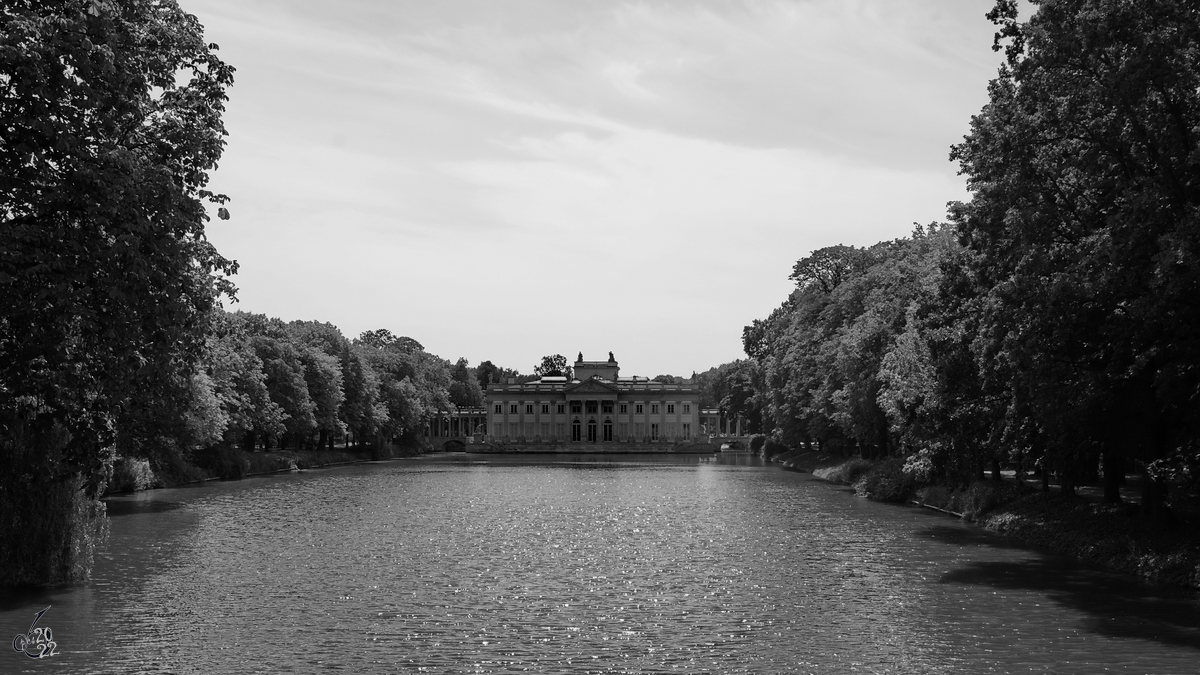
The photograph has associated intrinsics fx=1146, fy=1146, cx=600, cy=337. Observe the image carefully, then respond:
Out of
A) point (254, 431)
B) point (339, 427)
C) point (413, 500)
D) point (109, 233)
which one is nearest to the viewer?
point (109, 233)

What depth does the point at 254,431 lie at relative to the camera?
3162 inches

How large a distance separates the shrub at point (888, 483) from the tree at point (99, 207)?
3836cm

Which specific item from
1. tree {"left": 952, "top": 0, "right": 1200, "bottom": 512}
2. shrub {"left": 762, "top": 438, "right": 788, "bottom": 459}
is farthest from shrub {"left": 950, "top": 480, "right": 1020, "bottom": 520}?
shrub {"left": 762, "top": 438, "right": 788, "bottom": 459}

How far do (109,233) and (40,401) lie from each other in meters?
5.05

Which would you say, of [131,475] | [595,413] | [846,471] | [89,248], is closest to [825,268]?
[846,471]

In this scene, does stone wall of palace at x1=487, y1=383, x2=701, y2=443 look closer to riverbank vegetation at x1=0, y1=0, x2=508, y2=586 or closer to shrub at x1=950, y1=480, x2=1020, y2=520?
shrub at x1=950, y1=480, x2=1020, y2=520

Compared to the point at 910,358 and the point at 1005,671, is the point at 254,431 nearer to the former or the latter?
the point at 910,358

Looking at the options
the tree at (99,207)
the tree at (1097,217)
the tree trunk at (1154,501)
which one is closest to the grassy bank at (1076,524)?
the tree trunk at (1154,501)

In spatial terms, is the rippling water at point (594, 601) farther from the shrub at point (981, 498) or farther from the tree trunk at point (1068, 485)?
the tree trunk at point (1068, 485)

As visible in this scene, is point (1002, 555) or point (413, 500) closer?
point (1002, 555)

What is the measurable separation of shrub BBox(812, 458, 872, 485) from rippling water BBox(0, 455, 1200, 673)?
20866mm

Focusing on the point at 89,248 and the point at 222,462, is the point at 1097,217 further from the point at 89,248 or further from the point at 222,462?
the point at 222,462

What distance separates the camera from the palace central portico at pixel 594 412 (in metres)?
189

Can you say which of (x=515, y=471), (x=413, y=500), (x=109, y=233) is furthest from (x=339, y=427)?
(x=109, y=233)
